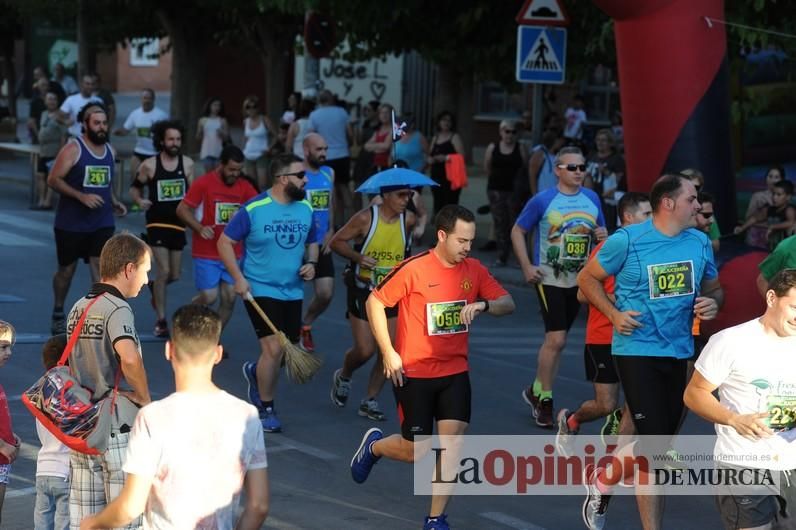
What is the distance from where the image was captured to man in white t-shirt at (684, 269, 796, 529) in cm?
571

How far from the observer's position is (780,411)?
5750mm

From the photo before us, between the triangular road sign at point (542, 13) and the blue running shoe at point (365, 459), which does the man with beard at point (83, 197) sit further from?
the triangular road sign at point (542, 13)

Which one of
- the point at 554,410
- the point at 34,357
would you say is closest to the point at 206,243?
the point at 34,357

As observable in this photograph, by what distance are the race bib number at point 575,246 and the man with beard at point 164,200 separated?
144 inches

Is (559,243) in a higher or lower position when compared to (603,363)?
higher

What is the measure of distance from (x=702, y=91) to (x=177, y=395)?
963 cm

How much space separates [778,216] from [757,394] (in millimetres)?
9041

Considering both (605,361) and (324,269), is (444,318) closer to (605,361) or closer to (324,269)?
(605,361)

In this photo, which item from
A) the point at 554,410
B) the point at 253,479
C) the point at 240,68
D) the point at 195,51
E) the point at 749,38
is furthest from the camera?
the point at 240,68

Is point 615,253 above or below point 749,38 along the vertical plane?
below

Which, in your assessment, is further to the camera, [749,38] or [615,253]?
[749,38]

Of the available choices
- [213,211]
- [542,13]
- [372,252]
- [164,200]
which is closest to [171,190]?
[164,200]

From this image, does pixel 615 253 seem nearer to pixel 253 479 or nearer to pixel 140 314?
pixel 253 479

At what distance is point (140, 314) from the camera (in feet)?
43.5
